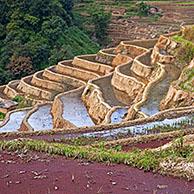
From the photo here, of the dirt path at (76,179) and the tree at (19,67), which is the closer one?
the dirt path at (76,179)

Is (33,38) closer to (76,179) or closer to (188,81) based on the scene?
(188,81)

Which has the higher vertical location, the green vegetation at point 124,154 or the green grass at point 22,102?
the green vegetation at point 124,154

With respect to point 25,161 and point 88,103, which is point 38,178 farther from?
point 88,103

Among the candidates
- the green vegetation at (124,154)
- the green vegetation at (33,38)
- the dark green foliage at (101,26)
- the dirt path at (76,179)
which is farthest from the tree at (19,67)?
the dirt path at (76,179)

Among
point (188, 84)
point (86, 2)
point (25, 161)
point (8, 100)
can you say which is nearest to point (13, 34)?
point (8, 100)

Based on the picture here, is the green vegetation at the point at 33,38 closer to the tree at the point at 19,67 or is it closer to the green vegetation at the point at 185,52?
the tree at the point at 19,67

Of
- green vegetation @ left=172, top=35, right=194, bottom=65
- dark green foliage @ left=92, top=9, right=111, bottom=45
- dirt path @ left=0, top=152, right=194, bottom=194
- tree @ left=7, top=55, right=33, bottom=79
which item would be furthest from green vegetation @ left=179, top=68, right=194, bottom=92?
dark green foliage @ left=92, top=9, right=111, bottom=45
